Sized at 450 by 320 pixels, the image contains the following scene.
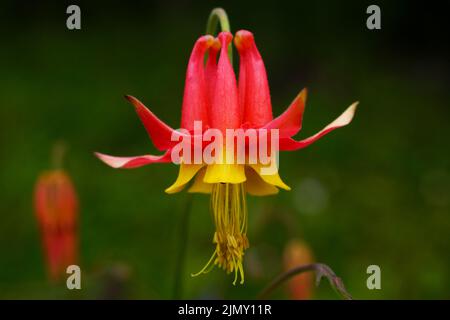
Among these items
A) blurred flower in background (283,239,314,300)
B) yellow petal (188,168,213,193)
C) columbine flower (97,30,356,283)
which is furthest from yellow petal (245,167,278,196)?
blurred flower in background (283,239,314,300)

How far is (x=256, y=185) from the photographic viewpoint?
1.95 m

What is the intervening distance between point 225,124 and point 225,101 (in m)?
0.05

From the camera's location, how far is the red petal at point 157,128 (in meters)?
1.69

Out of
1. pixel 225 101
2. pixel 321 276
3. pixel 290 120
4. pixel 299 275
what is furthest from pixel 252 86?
pixel 299 275

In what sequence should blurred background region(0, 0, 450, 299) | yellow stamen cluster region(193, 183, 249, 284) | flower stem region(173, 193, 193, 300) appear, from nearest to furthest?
yellow stamen cluster region(193, 183, 249, 284)
flower stem region(173, 193, 193, 300)
blurred background region(0, 0, 450, 299)

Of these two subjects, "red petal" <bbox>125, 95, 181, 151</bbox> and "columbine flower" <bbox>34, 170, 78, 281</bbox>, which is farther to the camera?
"columbine flower" <bbox>34, 170, 78, 281</bbox>

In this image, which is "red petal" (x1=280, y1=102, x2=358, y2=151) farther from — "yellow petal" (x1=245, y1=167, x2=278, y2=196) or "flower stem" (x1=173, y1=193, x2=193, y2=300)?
"flower stem" (x1=173, y1=193, x2=193, y2=300)

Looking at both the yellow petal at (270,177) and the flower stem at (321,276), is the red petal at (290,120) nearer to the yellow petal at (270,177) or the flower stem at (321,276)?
the yellow petal at (270,177)

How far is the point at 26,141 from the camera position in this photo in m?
5.14

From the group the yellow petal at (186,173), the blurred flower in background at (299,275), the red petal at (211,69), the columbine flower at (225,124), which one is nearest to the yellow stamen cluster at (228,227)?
the columbine flower at (225,124)

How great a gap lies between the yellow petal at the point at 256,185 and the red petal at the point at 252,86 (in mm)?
166

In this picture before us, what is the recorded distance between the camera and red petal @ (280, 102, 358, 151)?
1.68 meters
